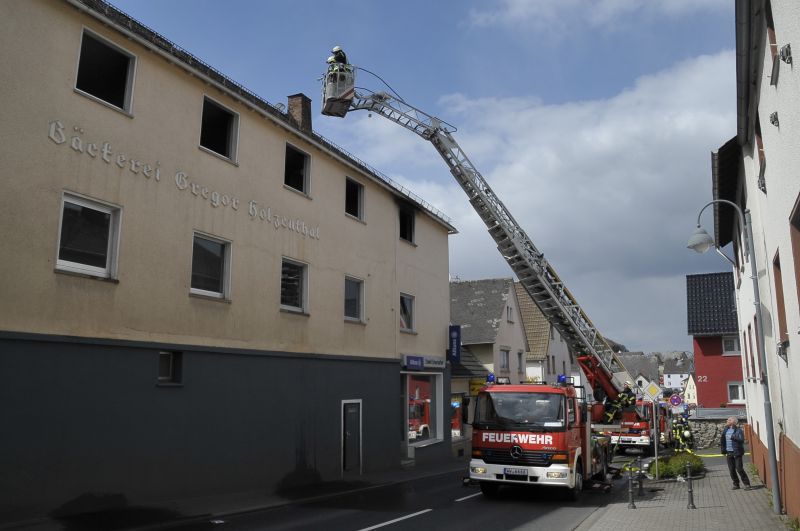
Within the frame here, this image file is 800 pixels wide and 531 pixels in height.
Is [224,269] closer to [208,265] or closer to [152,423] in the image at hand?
[208,265]

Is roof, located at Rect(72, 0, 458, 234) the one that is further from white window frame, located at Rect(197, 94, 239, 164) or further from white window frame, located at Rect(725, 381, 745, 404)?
white window frame, located at Rect(725, 381, 745, 404)

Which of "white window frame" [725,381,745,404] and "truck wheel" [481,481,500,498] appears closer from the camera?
"truck wheel" [481,481,500,498]

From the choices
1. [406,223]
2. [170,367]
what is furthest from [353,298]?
[170,367]

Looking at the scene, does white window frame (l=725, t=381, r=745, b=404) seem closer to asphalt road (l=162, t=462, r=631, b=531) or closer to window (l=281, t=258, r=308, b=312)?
asphalt road (l=162, t=462, r=631, b=531)

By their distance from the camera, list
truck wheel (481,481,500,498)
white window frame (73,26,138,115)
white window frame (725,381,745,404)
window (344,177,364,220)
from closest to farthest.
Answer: white window frame (73,26,138,115) < truck wheel (481,481,500,498) < window (344,177,364,220) < white window frame (725,381,745,404)

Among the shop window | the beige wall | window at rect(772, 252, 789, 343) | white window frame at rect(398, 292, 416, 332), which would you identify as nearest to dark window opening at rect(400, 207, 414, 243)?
white window frame at rect(398, 292, 416, 332)

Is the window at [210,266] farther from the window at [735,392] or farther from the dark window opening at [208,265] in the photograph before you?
the window at [735,392]

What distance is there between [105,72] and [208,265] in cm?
439

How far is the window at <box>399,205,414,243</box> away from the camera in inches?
928

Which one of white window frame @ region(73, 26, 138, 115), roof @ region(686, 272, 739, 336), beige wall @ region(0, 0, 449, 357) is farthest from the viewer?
roof @ region(686, 272, 739, 336)

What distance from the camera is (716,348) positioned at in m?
39.0

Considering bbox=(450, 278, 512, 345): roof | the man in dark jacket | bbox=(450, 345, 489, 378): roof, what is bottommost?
the man in dark jacket

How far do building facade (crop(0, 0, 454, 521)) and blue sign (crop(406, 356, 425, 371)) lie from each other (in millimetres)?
1776

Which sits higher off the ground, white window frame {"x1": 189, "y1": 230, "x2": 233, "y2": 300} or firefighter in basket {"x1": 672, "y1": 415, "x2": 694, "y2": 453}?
white window frame {"x1": 189, "y1": 230, "x2": 233, "y2": 300}
